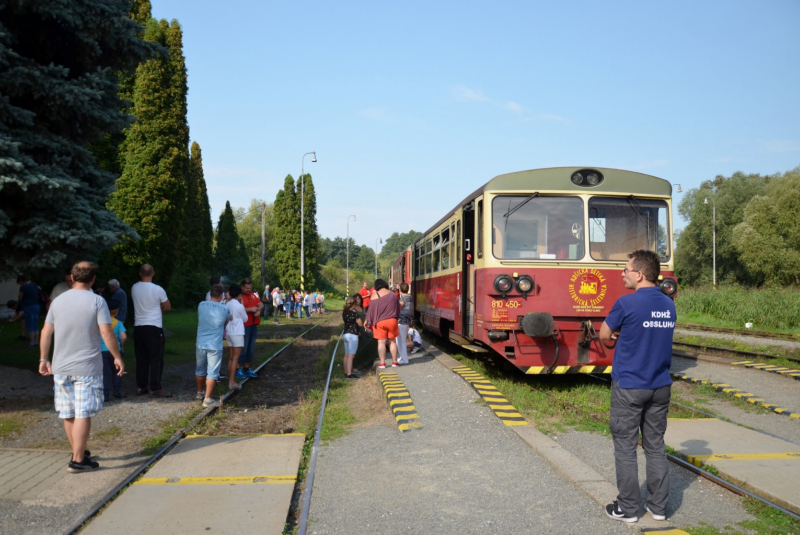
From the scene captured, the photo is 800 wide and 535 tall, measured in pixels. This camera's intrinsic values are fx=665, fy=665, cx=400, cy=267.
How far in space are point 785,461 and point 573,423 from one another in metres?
2.36

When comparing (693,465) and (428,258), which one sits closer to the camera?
(693,465)

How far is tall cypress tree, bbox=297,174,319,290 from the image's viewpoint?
55438 millimetres

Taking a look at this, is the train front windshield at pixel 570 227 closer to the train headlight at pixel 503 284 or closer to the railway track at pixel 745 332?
the train headlight at pixel 503 284

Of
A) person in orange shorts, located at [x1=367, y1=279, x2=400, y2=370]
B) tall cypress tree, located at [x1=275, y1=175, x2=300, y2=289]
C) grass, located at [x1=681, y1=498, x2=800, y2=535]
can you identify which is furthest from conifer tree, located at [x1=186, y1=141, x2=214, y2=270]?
grass, located at [x1=681, y1=498, x2=800, y2=535]

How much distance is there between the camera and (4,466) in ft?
19.9

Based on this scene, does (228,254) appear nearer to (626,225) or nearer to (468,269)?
(468,269)

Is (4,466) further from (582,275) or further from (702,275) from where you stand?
(702,275)

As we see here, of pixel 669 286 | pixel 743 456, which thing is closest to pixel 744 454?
pixel 743 456

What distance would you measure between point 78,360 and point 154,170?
14654 mm

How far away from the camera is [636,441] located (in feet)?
15.5

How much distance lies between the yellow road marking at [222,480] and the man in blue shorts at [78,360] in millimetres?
761

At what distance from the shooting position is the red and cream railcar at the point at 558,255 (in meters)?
9.63

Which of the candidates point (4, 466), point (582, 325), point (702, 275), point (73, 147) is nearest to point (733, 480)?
point (582, 325)

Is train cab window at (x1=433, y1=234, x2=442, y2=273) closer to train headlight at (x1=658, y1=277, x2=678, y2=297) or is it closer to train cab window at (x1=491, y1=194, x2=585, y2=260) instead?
train cab window at (x1=491, y1=194, x2=585, y2=260)
